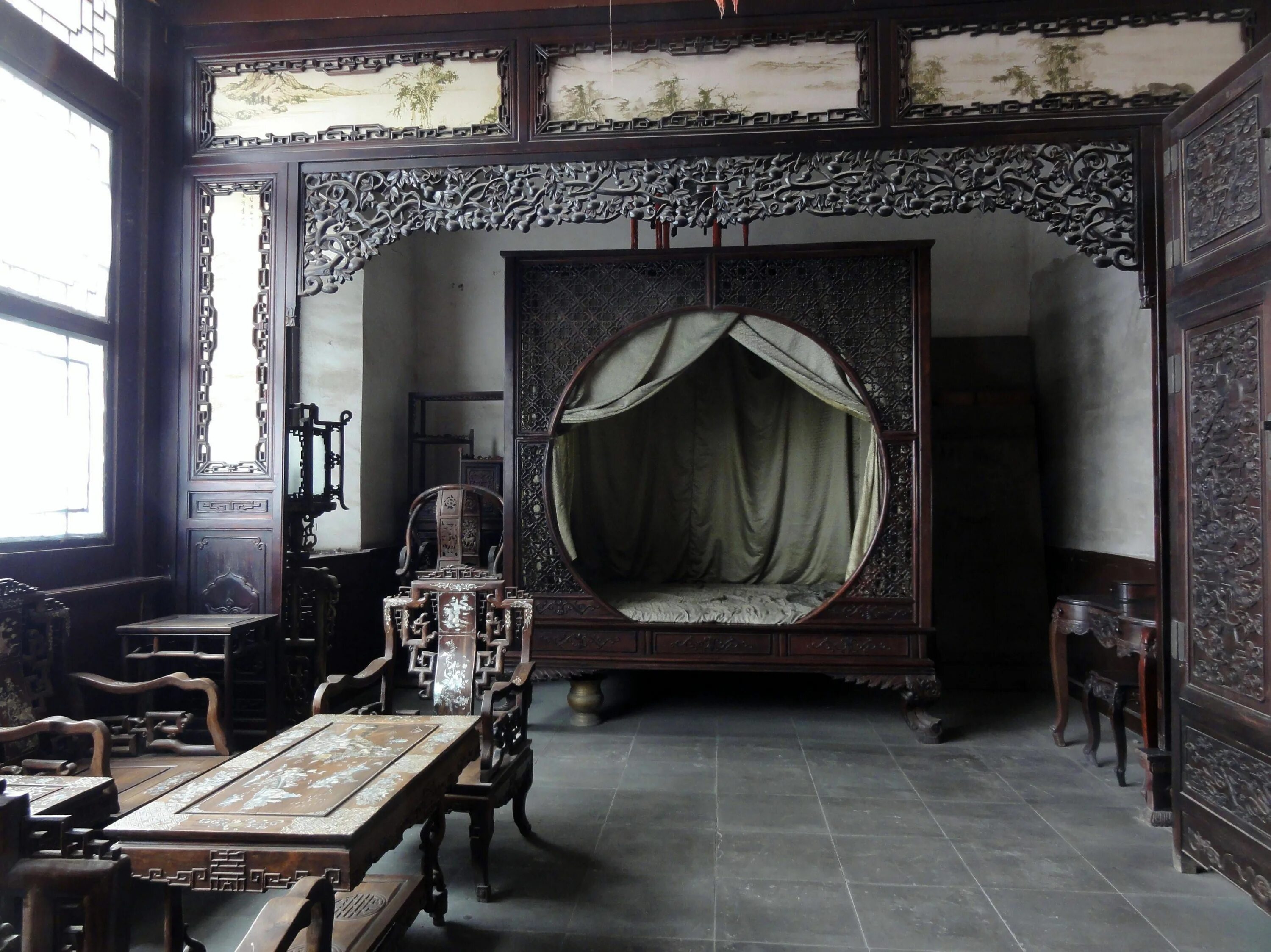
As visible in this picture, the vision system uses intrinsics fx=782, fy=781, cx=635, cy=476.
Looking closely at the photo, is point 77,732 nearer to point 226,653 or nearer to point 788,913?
point 226,653

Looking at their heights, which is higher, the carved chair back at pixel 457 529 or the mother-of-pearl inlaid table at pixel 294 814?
the carved chair back at pixel 457 529

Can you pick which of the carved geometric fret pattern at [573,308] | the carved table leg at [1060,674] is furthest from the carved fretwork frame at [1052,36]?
the carved table leg at [1060,674]

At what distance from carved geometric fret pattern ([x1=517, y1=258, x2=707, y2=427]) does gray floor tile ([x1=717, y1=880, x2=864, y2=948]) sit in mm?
2715

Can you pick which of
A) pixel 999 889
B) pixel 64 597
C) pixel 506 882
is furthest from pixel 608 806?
pixel 64 597

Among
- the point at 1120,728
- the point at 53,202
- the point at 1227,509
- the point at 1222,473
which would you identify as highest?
the point at 53,202

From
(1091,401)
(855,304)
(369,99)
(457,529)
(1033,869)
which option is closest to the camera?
(1033,869)

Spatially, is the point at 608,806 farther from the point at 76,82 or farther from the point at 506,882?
the point at 76,82

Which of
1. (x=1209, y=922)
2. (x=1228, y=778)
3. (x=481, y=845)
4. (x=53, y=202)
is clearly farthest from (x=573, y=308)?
(x=1209, y=922)

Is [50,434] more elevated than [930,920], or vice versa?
[50,434]

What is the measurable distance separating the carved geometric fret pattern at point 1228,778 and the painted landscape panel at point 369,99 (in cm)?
357

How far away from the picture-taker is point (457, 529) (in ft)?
15.2

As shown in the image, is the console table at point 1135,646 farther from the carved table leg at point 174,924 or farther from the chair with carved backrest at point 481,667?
the carved table leg at point 174,924

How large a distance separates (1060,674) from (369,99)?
14.1ft

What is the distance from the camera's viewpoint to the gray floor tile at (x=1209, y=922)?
222 centimetres
